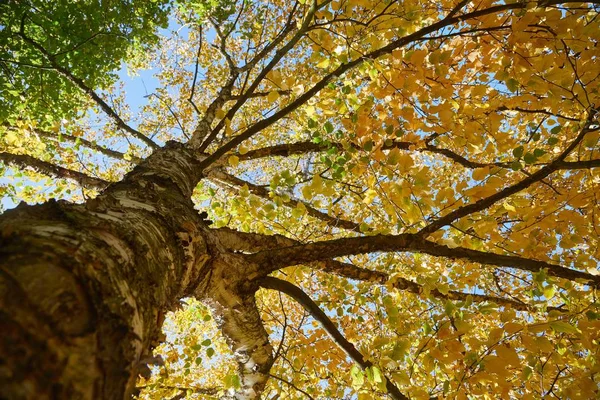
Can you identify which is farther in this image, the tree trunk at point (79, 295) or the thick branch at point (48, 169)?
the thick branch at point (48, 169)

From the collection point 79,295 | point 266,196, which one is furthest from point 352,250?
point 266,196

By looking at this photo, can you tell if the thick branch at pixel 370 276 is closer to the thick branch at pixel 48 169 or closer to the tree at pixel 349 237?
the tree at pixel 349 237

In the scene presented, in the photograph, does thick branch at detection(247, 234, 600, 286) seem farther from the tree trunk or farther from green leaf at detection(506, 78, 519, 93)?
green leaf at detection(506, 78, 519, 93)

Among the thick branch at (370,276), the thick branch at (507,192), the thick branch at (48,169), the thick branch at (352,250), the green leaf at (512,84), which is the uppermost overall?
the thick branch at (48,169)

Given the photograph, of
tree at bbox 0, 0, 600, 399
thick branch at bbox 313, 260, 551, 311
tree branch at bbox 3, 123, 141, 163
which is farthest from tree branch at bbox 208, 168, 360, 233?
tree branch at bbox 3, 123, 141, 163

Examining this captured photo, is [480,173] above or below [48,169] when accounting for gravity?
below

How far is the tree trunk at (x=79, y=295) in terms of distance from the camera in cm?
56

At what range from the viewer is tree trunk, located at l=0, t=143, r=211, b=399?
1.82 feet

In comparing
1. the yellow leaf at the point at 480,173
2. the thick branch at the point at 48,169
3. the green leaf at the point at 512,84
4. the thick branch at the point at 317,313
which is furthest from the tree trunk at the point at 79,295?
the thick branch at the point at 48,169

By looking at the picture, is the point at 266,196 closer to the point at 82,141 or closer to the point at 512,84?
the point at 82,141

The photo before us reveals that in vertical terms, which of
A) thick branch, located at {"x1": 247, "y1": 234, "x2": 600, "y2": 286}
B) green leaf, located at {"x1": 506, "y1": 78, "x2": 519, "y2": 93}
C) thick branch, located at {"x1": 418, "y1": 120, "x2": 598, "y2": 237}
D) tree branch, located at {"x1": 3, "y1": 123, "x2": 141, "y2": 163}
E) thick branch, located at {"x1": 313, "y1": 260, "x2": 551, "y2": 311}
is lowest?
thick branch, located at {"x1": 247, "y1": 234, "x2": 600, "y2": 286}

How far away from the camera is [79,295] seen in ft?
2.28

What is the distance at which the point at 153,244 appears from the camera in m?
1.18

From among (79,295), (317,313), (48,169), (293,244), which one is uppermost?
(48,169)
